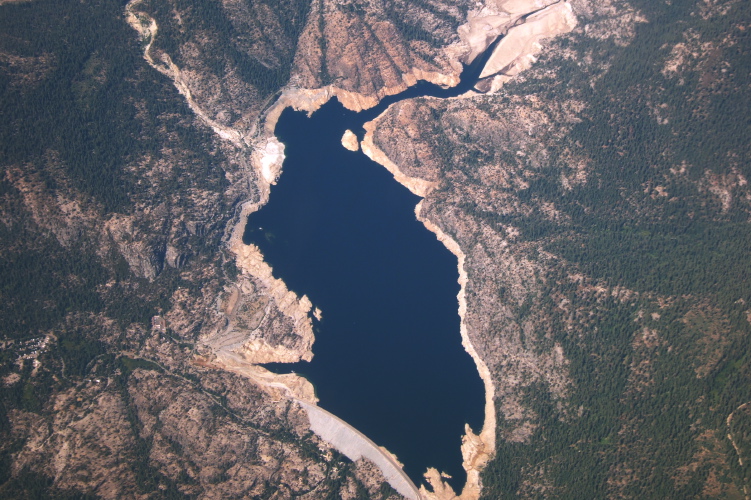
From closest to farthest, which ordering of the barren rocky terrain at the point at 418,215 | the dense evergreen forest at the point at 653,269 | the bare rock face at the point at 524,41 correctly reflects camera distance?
the dense evergreen forest at the point at 653,269
the barren rocky terrain at the point at 418,215
the bare rock face at the point at 524,41

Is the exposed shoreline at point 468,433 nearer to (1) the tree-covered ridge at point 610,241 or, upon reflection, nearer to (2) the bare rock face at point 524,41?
(1) the tree-covered ridge at point 610,241

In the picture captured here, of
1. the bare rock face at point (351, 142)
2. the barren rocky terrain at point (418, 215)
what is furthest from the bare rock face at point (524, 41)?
the bare rock face at point (351, 142)

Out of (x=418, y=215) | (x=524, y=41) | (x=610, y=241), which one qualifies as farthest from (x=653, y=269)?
(x=524, y=41)

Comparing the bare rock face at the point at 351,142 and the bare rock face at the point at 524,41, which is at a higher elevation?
the bare rock face at the point at 524,41

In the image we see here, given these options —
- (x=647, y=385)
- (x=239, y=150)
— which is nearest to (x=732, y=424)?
(x=647, y=385)

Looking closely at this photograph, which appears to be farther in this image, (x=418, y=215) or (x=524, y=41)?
(x=524, y=41)

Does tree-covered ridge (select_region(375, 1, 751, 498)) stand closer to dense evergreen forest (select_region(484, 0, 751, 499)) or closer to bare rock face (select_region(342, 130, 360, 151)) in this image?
dense evergreen forest (select_region(484, 0, 751, 499))

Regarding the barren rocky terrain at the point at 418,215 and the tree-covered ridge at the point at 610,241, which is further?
the barren rocky terrain at the point at 418,215

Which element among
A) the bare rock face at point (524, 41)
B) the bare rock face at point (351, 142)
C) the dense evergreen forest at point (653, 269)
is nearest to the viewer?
the dense evergreen forest at point (653, 269)

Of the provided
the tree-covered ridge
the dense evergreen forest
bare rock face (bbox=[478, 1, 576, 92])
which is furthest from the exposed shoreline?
bare rock face (bbox=[478, 1, 576, 92])

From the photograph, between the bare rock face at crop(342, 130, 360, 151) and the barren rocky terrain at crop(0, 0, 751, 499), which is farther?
the bare rock face at crop(342, 130, 360, 151)

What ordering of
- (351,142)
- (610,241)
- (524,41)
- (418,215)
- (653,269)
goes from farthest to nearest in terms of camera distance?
(524,41)
(351,142)
(418,215)
(610,241)
(653,269)

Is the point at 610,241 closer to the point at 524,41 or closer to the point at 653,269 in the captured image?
the point at 653,269
